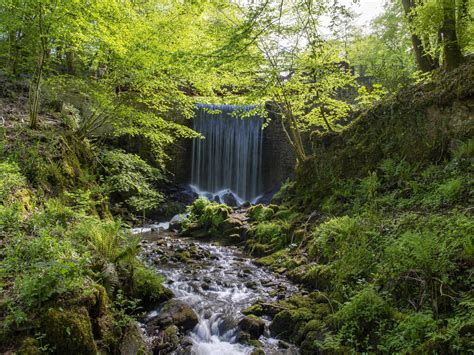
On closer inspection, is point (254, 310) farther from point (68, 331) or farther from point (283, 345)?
point (68, 331)

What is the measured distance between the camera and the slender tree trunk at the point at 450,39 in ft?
19.5

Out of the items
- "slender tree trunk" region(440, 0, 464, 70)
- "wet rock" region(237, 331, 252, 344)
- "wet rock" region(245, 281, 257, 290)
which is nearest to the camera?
"wet rock" region(237, 331, 252, 344)

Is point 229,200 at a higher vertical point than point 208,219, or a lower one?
higher

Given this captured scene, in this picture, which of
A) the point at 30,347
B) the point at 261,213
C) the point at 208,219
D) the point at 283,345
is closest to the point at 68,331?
the point at 30,347

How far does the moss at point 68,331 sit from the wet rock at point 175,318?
4.99 ft

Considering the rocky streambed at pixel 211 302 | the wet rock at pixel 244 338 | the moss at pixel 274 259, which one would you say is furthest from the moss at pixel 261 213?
the wet rock at pixel 244 338

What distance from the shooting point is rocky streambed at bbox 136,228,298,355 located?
14.3ft

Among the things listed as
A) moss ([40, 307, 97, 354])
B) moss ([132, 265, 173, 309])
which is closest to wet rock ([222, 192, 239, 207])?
moss ([132, 265, 173, 309])

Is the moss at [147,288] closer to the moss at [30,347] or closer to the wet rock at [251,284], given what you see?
the wet rock at [251,284]

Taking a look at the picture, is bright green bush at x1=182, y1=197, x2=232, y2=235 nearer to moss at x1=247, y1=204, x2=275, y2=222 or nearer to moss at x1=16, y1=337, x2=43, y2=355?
moss at x1=247, y1=204, x2=275, y2=222

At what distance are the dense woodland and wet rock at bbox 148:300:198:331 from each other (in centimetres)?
20

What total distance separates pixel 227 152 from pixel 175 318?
13105 millimetres

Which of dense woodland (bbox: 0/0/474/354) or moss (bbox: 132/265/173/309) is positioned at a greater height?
dense woodland (bbox: 0/0/474/354)

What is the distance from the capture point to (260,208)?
1063cm
